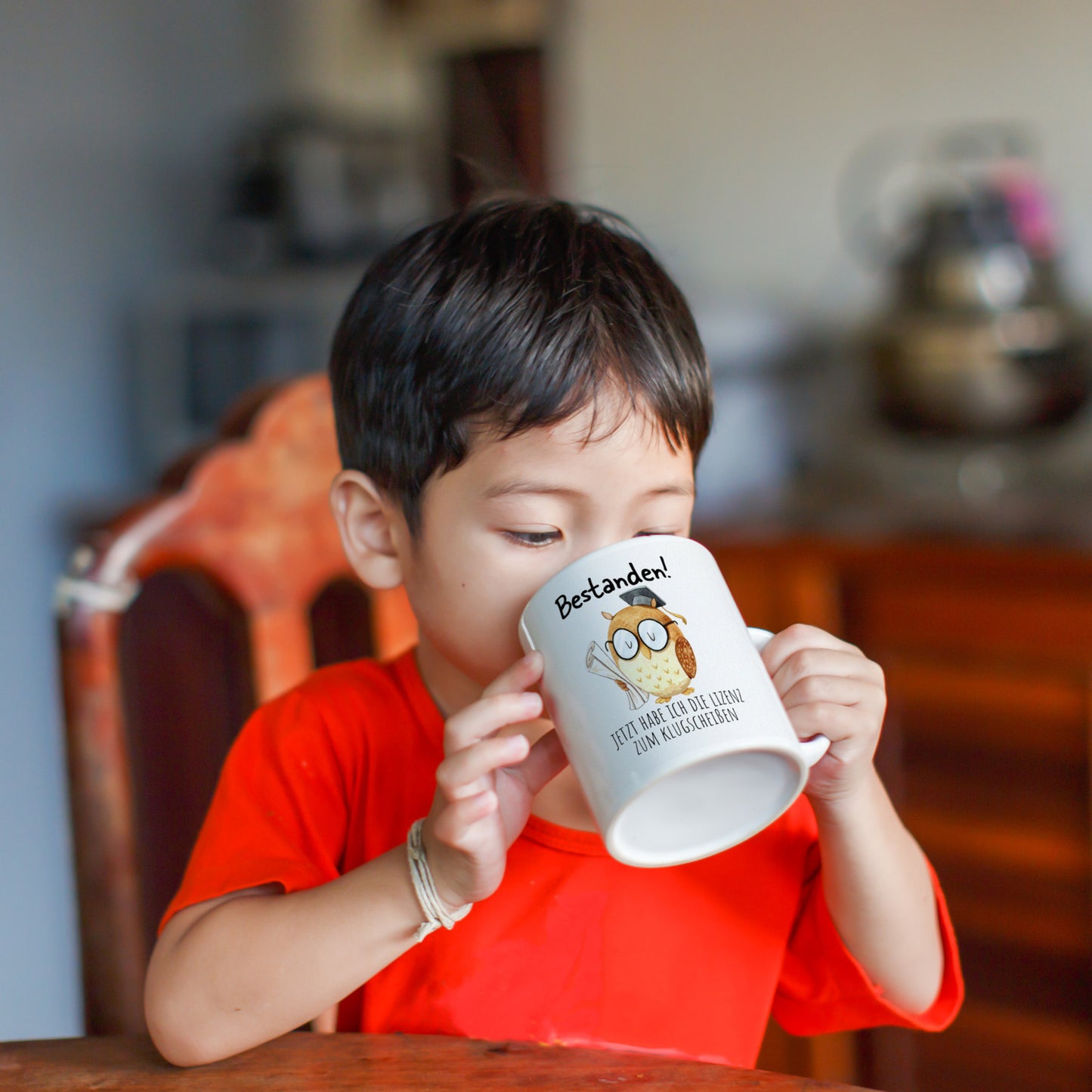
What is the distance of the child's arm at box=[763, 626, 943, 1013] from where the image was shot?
57 centimetres

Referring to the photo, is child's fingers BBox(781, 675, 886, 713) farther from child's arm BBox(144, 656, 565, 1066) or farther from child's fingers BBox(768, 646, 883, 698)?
child's arm BBox(144, 656, 565, 1066)

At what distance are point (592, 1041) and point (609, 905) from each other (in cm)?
8

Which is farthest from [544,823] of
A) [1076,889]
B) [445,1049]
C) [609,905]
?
[1076,889]

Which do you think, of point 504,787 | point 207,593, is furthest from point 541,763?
point 207,593

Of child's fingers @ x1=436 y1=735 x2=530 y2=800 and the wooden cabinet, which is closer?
child's fingers @ x1=436 y1=735 x2=530 y2=800

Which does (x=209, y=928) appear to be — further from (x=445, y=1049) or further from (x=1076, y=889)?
(x=1076, y=889)

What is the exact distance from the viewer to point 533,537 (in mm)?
588

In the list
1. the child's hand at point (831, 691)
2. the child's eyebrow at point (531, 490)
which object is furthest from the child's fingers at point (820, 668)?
the child's eyebrow at point (531, 490)

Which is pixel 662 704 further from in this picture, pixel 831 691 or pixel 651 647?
pixel 831 691

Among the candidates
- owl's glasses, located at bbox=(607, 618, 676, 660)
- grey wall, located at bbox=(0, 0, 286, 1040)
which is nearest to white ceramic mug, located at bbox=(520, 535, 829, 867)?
owl's glasses, located at bbox=(607, 618, 676, 660)

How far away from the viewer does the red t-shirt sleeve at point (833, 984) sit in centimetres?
69

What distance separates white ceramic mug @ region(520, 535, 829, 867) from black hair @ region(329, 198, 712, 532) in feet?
0.43

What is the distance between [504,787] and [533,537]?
13 cm

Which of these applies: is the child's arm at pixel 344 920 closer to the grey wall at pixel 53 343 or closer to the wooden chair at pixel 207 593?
the wooden chair at pixel 207 593
